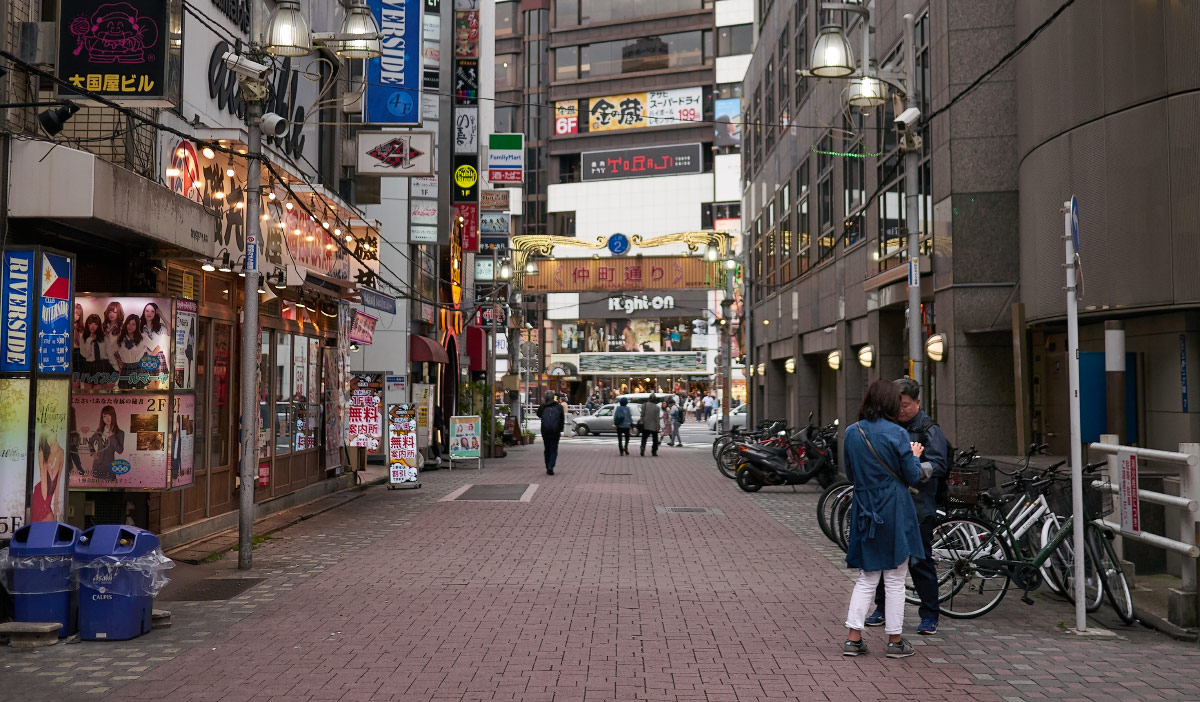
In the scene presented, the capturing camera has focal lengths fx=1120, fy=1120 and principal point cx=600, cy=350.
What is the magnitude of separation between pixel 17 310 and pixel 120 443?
279 cm

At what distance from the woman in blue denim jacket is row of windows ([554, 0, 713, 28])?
72594 millimetres

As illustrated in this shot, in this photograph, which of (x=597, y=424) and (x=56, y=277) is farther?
(x=597, y=424)

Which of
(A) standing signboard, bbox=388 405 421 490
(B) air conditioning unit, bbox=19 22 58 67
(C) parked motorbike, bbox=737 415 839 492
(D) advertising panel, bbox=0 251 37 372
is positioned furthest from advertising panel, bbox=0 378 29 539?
(C) parked motorbike, bbox=737 415 839 492

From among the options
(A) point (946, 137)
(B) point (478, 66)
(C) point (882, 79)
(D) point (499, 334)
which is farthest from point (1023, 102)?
(D) point (499, 334)

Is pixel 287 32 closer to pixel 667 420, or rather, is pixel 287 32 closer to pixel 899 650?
pixel 899 650

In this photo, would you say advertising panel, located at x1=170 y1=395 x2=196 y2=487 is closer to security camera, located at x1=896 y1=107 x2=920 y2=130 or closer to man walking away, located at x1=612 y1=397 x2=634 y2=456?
security camera, located at x1=896 y1=107 x2=920 y2=130

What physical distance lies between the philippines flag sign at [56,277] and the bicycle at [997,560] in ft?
25.2

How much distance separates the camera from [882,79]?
1395 centimetres

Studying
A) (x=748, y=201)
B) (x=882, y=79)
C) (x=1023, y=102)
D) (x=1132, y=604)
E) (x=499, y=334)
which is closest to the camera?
(x=1132, y=604)

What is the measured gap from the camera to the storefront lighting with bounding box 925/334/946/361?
16.8 m

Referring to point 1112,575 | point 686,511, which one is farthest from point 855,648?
point 686,511

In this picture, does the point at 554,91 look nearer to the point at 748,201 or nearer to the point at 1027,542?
the point at 748,201

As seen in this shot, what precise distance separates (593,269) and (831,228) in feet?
139

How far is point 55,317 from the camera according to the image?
31.1 feet
